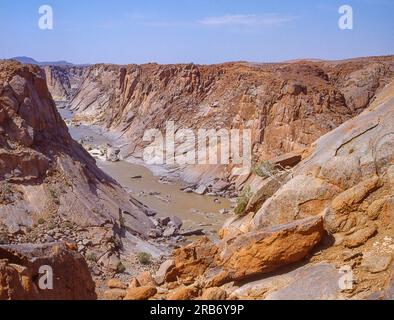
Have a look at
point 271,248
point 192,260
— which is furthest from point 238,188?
point 271,248

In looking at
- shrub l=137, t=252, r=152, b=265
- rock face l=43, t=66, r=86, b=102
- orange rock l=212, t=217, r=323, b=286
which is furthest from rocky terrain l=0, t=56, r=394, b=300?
rock face l=43, t=66, r=86, b=102

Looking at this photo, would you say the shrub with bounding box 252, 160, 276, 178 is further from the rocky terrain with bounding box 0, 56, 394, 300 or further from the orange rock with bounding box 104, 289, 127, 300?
the orange rock with bounding box 104, 289, 127, 300

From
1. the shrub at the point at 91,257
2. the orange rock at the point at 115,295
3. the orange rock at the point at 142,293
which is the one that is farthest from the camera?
the shrub at the point at 91,257

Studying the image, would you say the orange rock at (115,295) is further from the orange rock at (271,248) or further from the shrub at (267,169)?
the shrub at (267,169)

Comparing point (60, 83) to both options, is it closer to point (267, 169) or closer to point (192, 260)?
point (267, 169)

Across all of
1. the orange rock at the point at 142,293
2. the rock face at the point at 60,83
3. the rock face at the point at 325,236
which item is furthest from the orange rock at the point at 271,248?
the rock face at the point at 60,83

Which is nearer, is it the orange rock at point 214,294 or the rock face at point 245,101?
the orange rock at point 214,294
